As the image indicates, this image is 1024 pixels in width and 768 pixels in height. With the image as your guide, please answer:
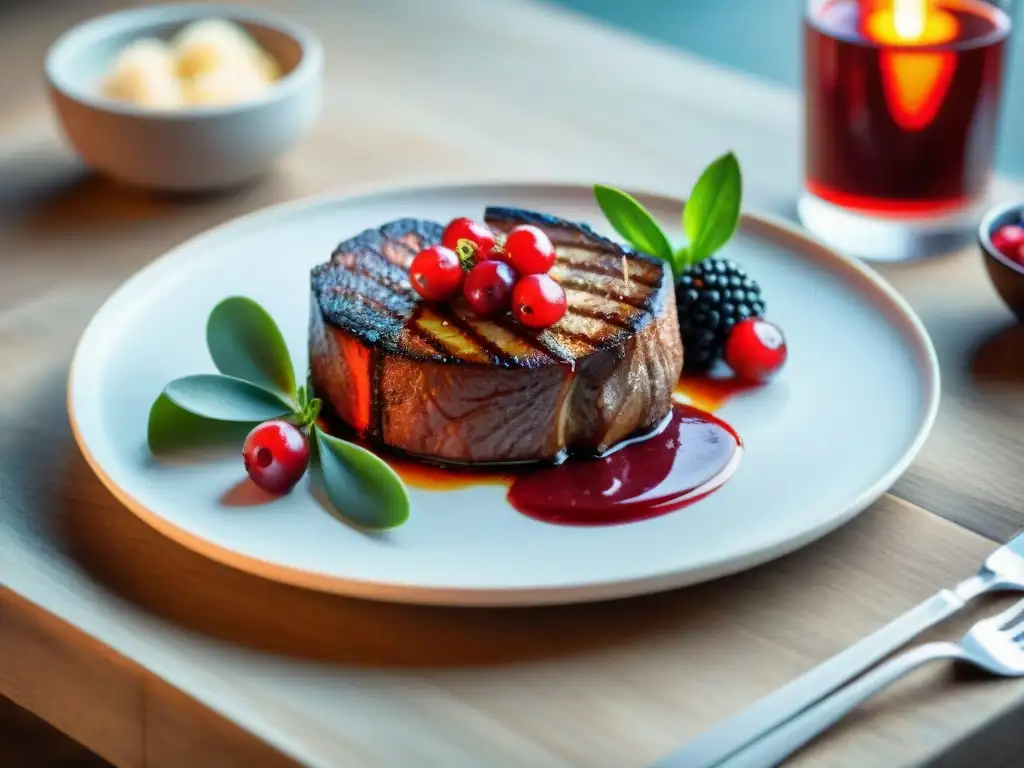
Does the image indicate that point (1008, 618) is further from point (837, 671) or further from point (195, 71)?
point (195, 71)

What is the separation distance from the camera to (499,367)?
5.16 feet

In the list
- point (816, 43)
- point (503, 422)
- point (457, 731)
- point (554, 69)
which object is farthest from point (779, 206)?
point (457, 731)

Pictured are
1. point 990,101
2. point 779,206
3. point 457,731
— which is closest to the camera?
point 457,731

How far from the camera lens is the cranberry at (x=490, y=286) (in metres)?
1.61

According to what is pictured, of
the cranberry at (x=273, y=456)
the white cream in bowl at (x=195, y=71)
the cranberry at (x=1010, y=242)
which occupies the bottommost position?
the cranberry at (x=273, y=456)

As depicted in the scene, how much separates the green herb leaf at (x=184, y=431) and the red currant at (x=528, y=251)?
367mm

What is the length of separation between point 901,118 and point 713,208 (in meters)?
0.38

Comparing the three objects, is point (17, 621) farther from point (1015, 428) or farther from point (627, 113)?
point (627, 113)

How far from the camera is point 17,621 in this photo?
4.79 feet

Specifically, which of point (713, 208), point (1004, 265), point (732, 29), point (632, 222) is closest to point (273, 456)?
point (632, 222)

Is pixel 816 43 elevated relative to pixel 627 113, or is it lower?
elevated

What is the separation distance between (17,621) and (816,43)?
138 cm

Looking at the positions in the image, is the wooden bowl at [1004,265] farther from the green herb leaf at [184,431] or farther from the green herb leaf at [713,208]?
the green herb leaf at [184,431]

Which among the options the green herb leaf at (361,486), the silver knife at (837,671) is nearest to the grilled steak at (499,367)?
the green herb leaf at (361,486)
